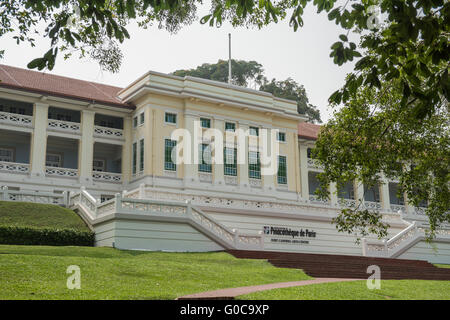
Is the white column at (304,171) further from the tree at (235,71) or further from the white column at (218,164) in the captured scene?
the tree at (235,71)

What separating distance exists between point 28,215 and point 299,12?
16352 millimetres

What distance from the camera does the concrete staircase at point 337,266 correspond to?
17.1 m

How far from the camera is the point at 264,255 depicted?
19984 millimetres

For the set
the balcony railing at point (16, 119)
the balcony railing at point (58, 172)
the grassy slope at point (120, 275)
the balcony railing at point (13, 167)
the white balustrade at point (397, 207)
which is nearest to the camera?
the grassy slope at point (120, 275)

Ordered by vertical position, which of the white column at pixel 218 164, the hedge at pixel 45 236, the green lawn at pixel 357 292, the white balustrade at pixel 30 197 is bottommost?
the green lawn at pixel 357 292

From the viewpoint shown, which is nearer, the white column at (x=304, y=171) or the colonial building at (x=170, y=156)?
the colonial building at (x=170, y=156)

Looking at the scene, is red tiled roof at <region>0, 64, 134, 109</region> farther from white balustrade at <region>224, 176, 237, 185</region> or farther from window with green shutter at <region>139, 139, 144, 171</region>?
white balustrade at <region>224, 176, 237, 185</region>

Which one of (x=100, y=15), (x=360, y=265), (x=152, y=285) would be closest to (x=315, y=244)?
(x=360, y=265)

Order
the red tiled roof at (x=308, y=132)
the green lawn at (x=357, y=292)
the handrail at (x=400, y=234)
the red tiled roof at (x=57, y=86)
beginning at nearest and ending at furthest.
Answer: the green lawn at (x=357, y=292) → the handrail at (x=400, y=234) → the red tiled roof at (x=57, y=86) → the red tiled roof at (x=308, y=132)

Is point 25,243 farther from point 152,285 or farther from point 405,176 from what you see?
point 405,176

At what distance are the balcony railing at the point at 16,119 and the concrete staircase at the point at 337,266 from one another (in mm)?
15202

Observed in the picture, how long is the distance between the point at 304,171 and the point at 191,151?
954 cm

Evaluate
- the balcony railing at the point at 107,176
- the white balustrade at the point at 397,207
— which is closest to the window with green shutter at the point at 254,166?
the balcony railing at the point at 107,176

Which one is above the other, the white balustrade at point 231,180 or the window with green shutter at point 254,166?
the window with green shutter at point 254,166
